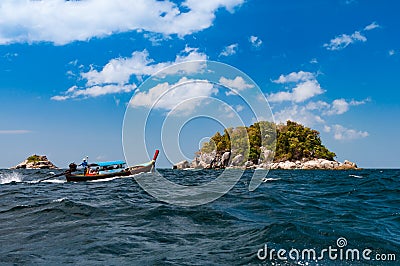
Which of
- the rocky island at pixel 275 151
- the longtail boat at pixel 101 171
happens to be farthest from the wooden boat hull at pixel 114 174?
the rocky island at pixel 275 151

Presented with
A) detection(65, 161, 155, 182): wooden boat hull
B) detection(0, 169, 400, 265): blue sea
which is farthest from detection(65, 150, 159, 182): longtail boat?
detection(0, 169, 400, 265): blue sea

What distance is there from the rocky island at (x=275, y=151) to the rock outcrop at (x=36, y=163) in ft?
258

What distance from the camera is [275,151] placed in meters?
130

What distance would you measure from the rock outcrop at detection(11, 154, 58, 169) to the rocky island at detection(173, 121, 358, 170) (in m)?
78.7

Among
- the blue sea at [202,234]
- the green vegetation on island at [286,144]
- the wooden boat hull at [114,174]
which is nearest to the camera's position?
the blue sea at [202,234]

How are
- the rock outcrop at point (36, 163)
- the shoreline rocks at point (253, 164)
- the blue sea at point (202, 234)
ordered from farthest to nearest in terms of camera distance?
1. the rock outcrop at point (36, 163)
2. the shoreline rocks at point (253, 164)
3. the blue sea at point (202, 234)

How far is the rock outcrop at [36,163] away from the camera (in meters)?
157

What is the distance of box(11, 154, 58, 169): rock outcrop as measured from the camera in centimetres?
15712

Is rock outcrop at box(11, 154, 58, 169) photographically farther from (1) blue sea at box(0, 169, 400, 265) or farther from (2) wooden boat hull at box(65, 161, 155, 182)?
(1) blue sea at box(0, 169, 400, 265)

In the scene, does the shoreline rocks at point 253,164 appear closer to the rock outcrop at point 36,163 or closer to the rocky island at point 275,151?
the rocky island at point 275,151

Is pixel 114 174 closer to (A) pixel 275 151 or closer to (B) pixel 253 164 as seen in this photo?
(B) pixel 253 164

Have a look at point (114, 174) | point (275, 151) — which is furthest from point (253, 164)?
point (114, 174)

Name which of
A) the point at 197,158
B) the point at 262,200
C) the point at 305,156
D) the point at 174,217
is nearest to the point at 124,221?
the point at 174,217

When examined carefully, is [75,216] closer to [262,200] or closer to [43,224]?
[43,224]
